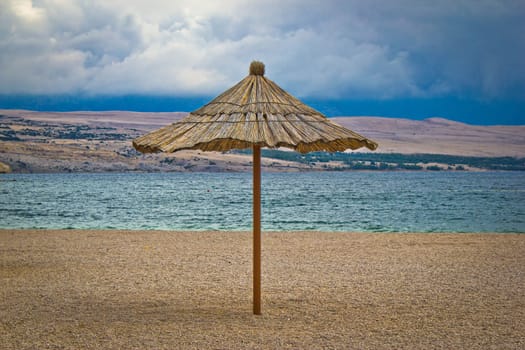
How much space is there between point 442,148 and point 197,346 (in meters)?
147

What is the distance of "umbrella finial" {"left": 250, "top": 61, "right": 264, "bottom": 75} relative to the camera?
811cm

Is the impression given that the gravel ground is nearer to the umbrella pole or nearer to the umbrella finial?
the umbrella pole

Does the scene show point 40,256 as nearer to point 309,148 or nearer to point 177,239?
point 177,239

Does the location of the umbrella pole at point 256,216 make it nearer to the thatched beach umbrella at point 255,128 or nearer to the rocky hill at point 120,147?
the thatched beach umbrella at point 255,128

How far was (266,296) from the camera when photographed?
362 inches

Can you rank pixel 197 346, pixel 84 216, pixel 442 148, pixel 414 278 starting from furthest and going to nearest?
pixel 442 148 → pixel 84 216 → pixel 414 278 → pixel 197 346

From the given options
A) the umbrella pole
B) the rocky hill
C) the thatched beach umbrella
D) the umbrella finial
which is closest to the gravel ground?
the umbrella pole

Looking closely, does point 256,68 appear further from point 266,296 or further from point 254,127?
point 266,296

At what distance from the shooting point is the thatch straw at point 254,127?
689cm

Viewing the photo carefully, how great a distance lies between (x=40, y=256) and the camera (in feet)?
43.9

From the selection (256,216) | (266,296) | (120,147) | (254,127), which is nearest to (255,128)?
(254,127)

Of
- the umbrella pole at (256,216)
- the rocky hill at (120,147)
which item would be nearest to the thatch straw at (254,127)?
the umbrella pole at (256,216)

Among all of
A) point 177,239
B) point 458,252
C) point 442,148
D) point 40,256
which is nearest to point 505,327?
point 458,252

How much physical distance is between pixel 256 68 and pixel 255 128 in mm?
1433
